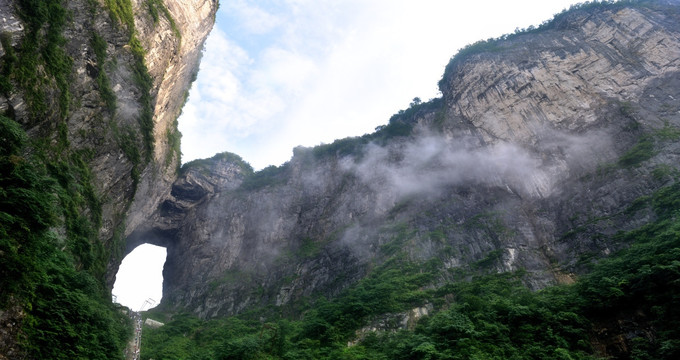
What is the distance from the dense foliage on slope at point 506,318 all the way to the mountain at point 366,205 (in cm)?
10

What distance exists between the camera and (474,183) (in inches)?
1342

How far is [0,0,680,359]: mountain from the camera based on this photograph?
45.1 ft

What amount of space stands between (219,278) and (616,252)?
32142mm

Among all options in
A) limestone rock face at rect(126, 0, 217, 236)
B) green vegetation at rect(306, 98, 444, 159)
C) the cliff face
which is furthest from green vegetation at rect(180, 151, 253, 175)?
green vegetation at rect(306, 98, 444, 159)

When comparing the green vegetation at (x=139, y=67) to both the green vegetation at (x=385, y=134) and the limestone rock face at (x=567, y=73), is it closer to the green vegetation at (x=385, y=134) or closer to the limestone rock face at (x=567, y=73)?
the green vegetation at (x=385, y=134)

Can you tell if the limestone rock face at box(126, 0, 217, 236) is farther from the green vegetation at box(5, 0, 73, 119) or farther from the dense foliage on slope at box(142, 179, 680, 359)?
the dense foliage on slope at box(142, 179, 680, 359)

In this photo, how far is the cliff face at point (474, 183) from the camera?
27031 mm

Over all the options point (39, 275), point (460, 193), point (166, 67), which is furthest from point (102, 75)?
point (460, 193)

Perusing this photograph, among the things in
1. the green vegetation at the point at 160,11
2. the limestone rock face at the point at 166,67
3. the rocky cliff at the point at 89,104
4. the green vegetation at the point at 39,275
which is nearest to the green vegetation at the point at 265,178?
the limestone rock face at the point at 166,67

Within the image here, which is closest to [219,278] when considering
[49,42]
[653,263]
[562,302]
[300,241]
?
[300,241]

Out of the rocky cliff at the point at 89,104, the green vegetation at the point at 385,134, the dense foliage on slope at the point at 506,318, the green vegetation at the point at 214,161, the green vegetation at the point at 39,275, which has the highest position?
the green vegetation at the point at 214,161

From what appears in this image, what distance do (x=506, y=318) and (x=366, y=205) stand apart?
893 inches

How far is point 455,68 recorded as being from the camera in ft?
144

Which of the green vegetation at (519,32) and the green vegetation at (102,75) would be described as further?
the green vegetation at (519,32)
